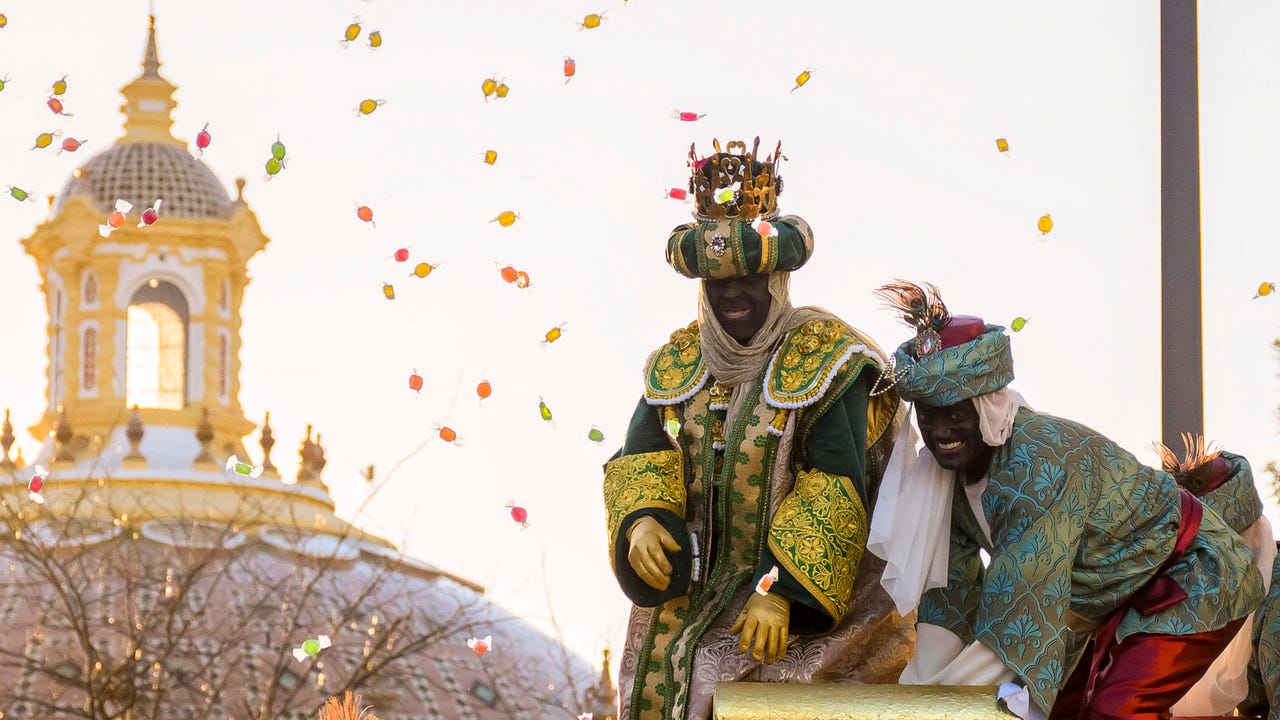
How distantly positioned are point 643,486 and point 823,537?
0.52 meters

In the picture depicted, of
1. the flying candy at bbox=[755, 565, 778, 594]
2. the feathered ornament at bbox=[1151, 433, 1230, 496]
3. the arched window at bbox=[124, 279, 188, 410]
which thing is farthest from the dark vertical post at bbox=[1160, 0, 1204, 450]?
the arched window at bbox=[124, 279, 188, 410]

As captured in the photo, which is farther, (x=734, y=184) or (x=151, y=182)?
(x=151, y=182)

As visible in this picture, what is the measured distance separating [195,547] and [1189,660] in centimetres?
1630

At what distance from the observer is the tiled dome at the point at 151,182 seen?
27656 millimetres

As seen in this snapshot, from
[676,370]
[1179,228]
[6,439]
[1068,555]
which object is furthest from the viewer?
[6,439]

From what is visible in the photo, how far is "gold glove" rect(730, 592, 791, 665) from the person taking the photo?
6.10 meters

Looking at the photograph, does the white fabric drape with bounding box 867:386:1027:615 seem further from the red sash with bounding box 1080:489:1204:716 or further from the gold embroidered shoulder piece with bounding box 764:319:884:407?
the red sash with bounding box 1080:489:1204:716

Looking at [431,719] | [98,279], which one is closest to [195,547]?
[431,719]

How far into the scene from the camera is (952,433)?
20.0 feet

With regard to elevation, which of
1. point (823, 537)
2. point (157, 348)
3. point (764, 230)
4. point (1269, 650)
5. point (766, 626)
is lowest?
point (1269, 650)

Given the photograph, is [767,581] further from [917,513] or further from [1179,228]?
[1179,228]

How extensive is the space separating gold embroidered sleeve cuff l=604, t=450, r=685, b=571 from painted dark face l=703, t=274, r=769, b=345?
359 millimetres

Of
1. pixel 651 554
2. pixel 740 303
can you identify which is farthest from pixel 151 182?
pixel 651 554

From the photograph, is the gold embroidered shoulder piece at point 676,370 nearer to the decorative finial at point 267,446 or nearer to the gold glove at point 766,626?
the gold glove at point 766,626
